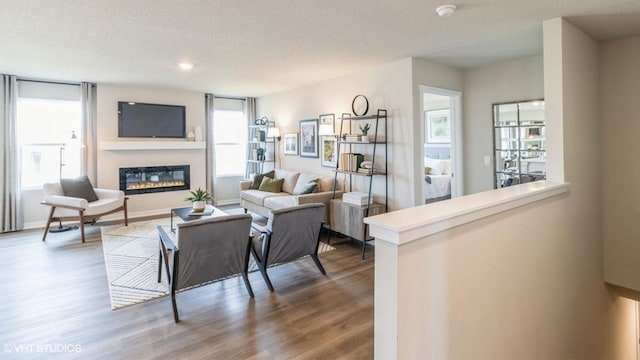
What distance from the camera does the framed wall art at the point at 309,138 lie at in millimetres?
5920

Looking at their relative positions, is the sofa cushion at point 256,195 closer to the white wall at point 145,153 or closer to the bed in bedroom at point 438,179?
the white wall at point 145,153

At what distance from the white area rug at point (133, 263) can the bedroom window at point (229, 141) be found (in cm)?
228

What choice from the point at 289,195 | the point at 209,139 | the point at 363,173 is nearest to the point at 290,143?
the point at 289,195

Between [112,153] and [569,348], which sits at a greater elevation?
[112,153]

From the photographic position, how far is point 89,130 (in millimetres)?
5875

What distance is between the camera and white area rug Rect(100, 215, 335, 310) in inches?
120

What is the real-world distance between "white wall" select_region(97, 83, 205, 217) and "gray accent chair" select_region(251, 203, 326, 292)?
4.18 metres

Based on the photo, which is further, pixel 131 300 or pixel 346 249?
pixel 346 249

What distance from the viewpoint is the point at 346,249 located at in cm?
443

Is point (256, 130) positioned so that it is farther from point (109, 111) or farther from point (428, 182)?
point (428, 182)

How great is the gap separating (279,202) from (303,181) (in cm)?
79

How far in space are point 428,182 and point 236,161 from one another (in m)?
4.43

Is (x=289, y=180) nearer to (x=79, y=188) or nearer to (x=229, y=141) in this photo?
(x=229, y=141)

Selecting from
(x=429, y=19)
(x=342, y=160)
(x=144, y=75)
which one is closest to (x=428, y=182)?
(x=342, y=160)
